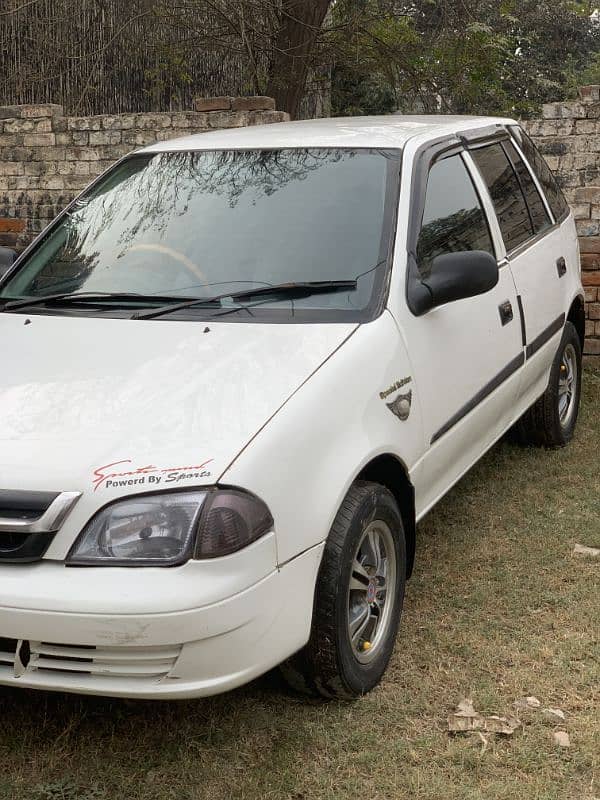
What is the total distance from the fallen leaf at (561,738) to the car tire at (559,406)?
267cm

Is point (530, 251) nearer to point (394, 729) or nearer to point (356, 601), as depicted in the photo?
point (356, 601)

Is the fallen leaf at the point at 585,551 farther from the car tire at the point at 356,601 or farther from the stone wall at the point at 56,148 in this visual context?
the stone wall at the point at 56,148

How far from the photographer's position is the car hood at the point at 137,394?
280 centimetres

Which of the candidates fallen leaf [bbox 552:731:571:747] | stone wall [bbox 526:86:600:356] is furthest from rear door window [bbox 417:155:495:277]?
stone wall [bbox 526:86:600:356]

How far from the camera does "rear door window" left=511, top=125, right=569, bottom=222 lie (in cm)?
563

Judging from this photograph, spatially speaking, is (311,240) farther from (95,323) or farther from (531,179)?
(531,179)

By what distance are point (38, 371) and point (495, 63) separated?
1165 cm

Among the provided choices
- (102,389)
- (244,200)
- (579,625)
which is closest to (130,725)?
(102,389)

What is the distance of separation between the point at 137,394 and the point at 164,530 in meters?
0.54

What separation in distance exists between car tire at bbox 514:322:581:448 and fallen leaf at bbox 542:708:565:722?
253 cm

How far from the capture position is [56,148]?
855 cm

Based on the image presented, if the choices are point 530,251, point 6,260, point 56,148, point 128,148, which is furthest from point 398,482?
point 56,148

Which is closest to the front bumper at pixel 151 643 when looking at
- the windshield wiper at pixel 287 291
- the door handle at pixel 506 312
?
the windshield wiper at pixel 287 291

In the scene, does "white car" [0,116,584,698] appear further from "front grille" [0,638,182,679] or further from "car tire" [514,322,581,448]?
"car tire" [514,322,581,448]
